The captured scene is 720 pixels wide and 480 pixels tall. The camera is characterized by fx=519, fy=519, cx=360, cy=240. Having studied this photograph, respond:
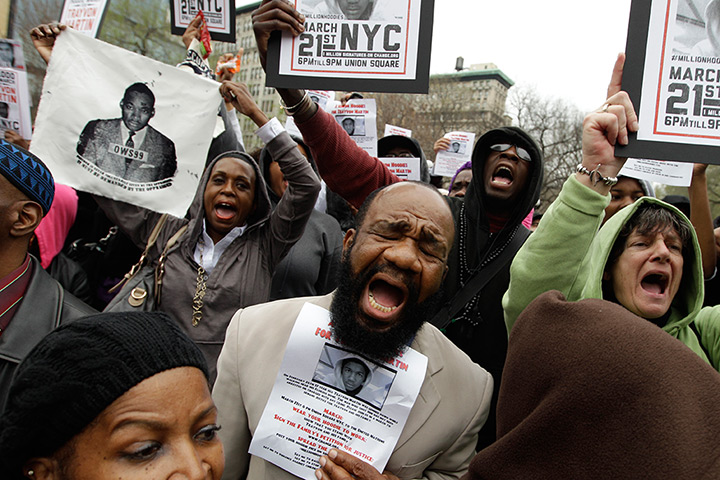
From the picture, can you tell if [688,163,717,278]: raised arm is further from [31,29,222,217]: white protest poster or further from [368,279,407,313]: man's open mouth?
[31,29,222,217]: white protest poster

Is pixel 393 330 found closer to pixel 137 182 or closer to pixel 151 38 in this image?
pixel 137 182

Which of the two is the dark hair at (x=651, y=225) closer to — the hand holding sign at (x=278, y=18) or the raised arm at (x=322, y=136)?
the raised arm at (x=322, y=136)

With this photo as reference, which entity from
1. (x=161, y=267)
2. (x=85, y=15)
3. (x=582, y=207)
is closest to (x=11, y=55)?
(x=85, y=15)

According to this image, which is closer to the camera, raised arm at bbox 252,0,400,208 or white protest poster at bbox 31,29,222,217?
raised arm at bbox 252,0,400,208

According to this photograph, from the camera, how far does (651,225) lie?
198 cm

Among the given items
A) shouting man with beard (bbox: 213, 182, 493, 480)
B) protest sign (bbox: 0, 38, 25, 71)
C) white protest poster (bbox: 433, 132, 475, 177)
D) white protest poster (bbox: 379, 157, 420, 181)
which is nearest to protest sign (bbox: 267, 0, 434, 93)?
shouting man with beard (bbox: 213, 182, 493, 480)

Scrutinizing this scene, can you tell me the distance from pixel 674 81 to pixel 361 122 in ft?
10.3

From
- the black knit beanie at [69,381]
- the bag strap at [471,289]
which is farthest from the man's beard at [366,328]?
the black knit beanie at [69,381]

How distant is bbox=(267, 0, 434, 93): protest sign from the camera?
2.26 m

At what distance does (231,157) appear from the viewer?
3.16 metres

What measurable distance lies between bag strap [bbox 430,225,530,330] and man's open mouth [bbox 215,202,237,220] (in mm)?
1318

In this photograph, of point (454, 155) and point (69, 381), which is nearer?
point (69, 381)

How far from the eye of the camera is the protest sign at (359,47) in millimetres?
2262

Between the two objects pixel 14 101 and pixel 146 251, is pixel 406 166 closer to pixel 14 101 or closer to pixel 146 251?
pixel 146 251
